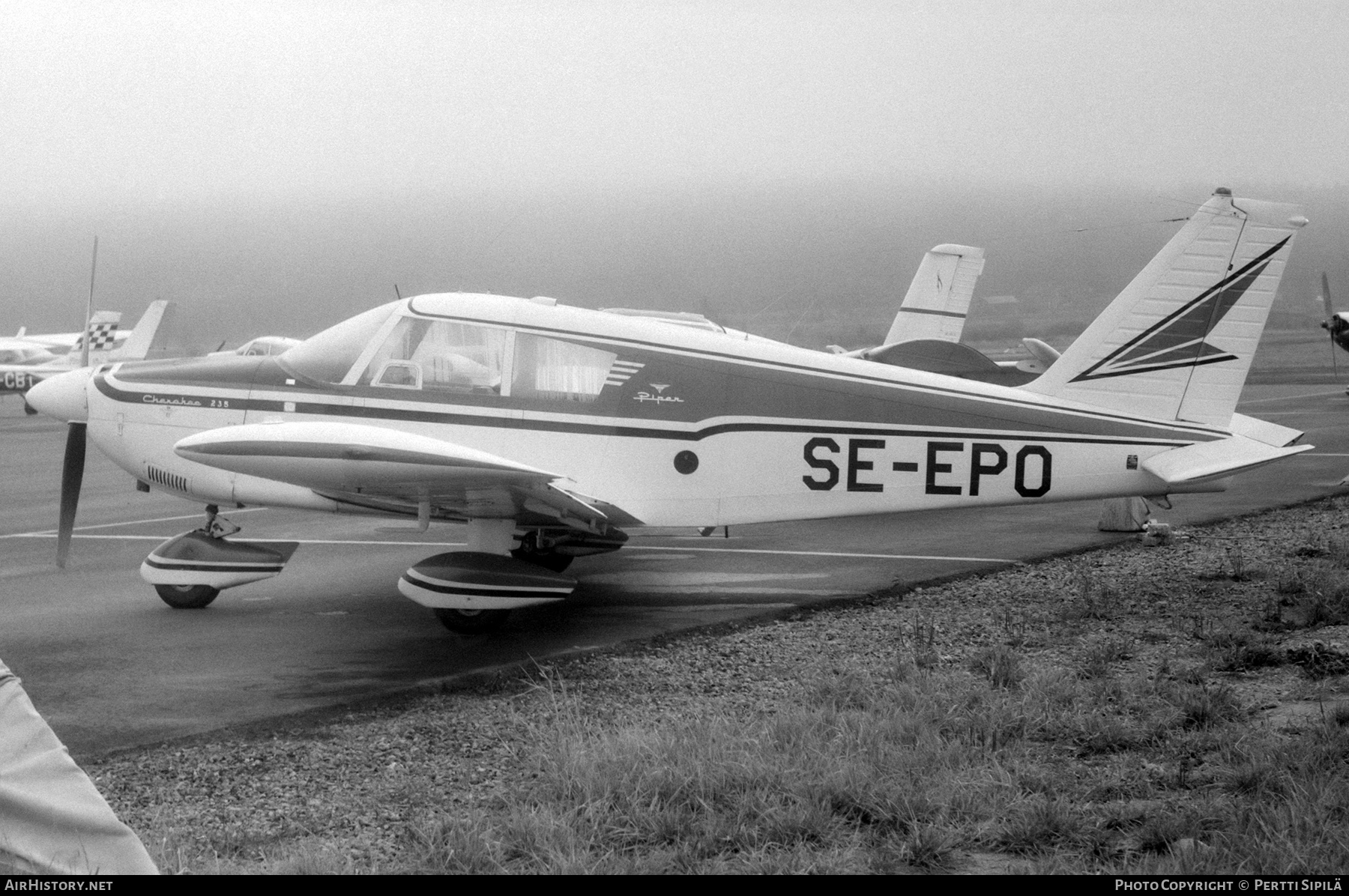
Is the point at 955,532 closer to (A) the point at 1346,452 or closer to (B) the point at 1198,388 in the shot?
(B) the point at 1198,388

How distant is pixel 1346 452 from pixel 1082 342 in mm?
12821

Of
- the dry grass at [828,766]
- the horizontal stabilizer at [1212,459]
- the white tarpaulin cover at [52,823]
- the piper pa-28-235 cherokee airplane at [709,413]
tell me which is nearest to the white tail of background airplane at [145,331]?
the piper pa-28-235 cherokee airplane at [709,413]

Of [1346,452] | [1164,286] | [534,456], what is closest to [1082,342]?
[1164,286]

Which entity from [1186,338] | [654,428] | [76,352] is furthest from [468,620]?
[76,352]

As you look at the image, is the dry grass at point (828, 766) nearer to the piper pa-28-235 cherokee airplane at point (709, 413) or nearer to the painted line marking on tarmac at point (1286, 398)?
the piper pa-28-235 cherokee airplane at point (709, 413)

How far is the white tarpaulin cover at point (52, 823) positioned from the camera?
11.4ft

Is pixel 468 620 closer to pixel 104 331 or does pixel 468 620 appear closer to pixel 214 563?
pixel 214 563

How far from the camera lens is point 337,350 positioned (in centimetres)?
859

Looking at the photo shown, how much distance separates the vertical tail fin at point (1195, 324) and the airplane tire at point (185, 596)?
600 cm

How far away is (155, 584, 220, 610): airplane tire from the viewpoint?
8.84 metres

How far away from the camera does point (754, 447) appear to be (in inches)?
334

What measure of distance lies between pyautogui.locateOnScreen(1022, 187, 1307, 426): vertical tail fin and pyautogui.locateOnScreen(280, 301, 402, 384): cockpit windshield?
4.56 metres

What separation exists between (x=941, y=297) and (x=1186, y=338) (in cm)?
1336

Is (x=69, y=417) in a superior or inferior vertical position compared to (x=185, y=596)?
superior
